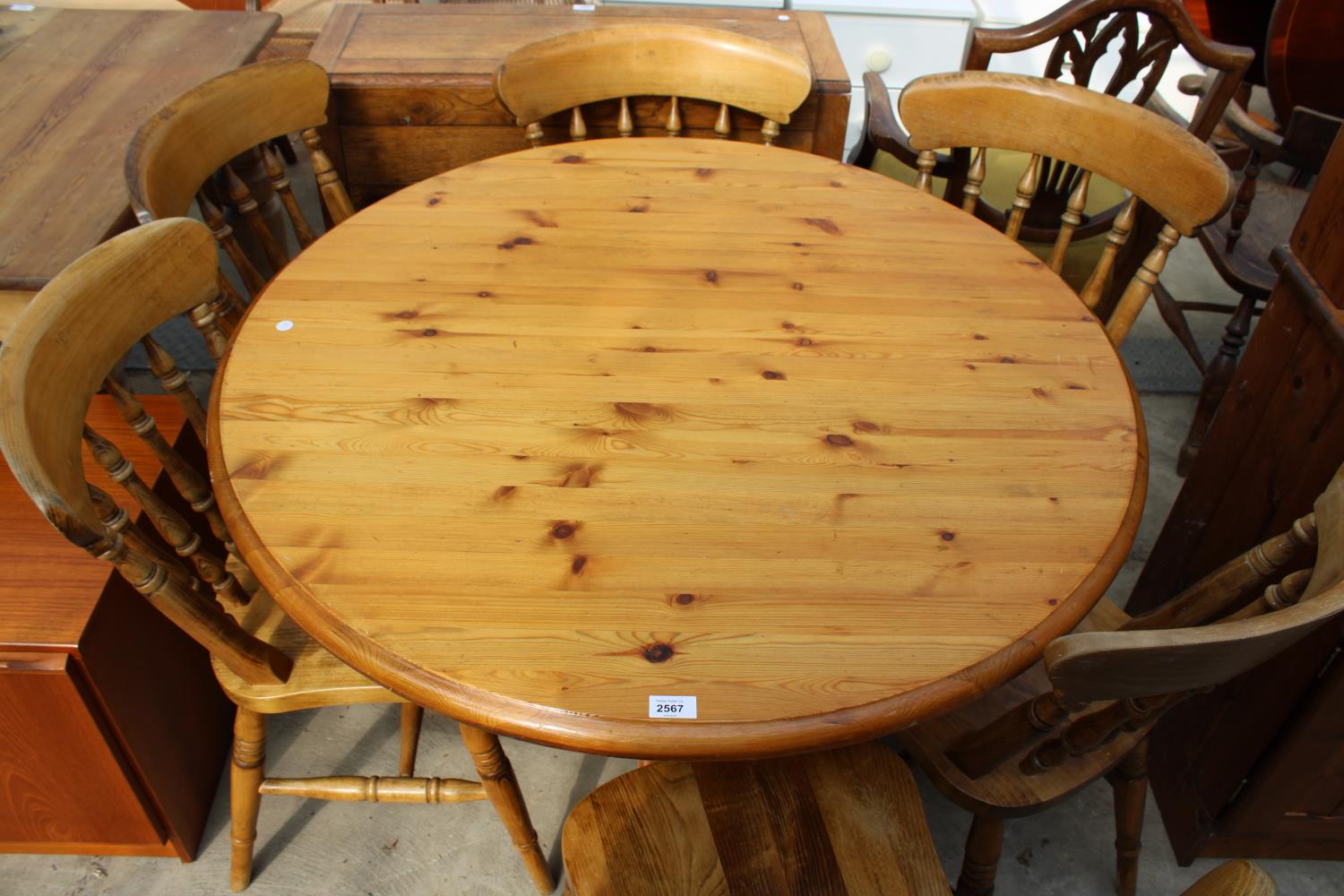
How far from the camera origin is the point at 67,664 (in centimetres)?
135

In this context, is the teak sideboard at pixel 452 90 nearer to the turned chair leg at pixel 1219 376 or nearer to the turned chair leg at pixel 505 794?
the turned chair leg at pixel 1219 376

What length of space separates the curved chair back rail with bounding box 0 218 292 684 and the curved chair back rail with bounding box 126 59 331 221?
17cm

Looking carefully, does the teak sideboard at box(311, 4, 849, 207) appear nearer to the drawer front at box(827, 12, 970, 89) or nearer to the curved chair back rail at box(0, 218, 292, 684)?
the curved chair back rail at box(0, 218, 292, 684)

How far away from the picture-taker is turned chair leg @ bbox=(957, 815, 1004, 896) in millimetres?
1318

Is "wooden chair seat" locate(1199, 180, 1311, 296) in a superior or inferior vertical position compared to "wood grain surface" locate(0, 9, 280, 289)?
inferior

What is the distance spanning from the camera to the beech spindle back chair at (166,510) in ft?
3.41

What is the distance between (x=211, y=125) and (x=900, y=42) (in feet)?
8.31

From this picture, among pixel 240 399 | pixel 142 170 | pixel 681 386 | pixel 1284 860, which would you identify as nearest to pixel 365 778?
pixel 240 399

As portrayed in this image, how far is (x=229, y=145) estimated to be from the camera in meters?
1.63

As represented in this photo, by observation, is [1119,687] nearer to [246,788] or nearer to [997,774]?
[997,774]

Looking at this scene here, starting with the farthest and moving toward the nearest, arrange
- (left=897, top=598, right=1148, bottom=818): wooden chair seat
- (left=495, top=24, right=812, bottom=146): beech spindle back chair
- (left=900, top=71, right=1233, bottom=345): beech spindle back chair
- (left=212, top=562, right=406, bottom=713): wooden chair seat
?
(left=495, top=24, right=812, bottom=146): beech spindle back chair, (left=900, top=71, right=1233, bottom=345): beech spindle back chair, (left=212, top=562, right=406, bottom=713): wooden chair seat, (left=897, top=598, right=1148, bottom=818): wooden chair seat

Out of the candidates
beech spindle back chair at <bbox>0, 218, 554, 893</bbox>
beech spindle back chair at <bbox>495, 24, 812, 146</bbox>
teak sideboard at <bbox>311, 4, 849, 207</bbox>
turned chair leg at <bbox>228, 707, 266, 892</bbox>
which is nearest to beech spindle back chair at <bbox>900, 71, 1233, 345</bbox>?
beech spindle back chair at <bbox>495, 24, 812, 146</bbox>

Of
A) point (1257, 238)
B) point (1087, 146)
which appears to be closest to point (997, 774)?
point (1087, 146)

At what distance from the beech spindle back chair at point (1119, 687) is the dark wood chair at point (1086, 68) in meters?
1.11
